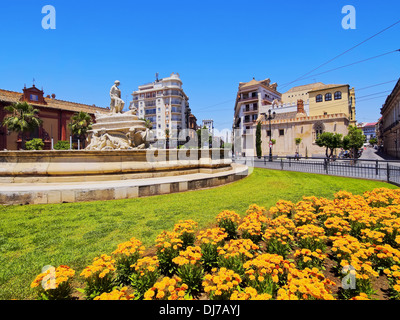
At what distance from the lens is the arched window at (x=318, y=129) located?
1481 inches

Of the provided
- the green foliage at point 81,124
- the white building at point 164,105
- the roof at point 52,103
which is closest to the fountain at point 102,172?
the green foliage at point 81,124

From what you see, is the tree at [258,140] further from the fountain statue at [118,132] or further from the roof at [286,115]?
the fountain statue at [118,132]

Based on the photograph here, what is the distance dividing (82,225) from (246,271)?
12.2ft

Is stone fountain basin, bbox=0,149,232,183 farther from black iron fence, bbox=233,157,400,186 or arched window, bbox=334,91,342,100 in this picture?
arched window, bbox=334,91,342,100

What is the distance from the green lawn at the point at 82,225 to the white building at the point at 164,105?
5674 cm

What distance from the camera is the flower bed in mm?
2104

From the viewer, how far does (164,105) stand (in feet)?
217

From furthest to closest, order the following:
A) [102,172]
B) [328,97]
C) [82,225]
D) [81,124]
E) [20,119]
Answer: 1. [328,97]
2. [81,124]
3. [20,119]
4. [102,172]
5. [82,225]

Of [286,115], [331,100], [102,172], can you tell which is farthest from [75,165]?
[331,100]

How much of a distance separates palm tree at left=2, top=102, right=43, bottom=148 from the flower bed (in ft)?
117

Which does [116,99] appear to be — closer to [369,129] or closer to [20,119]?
[20,119]
